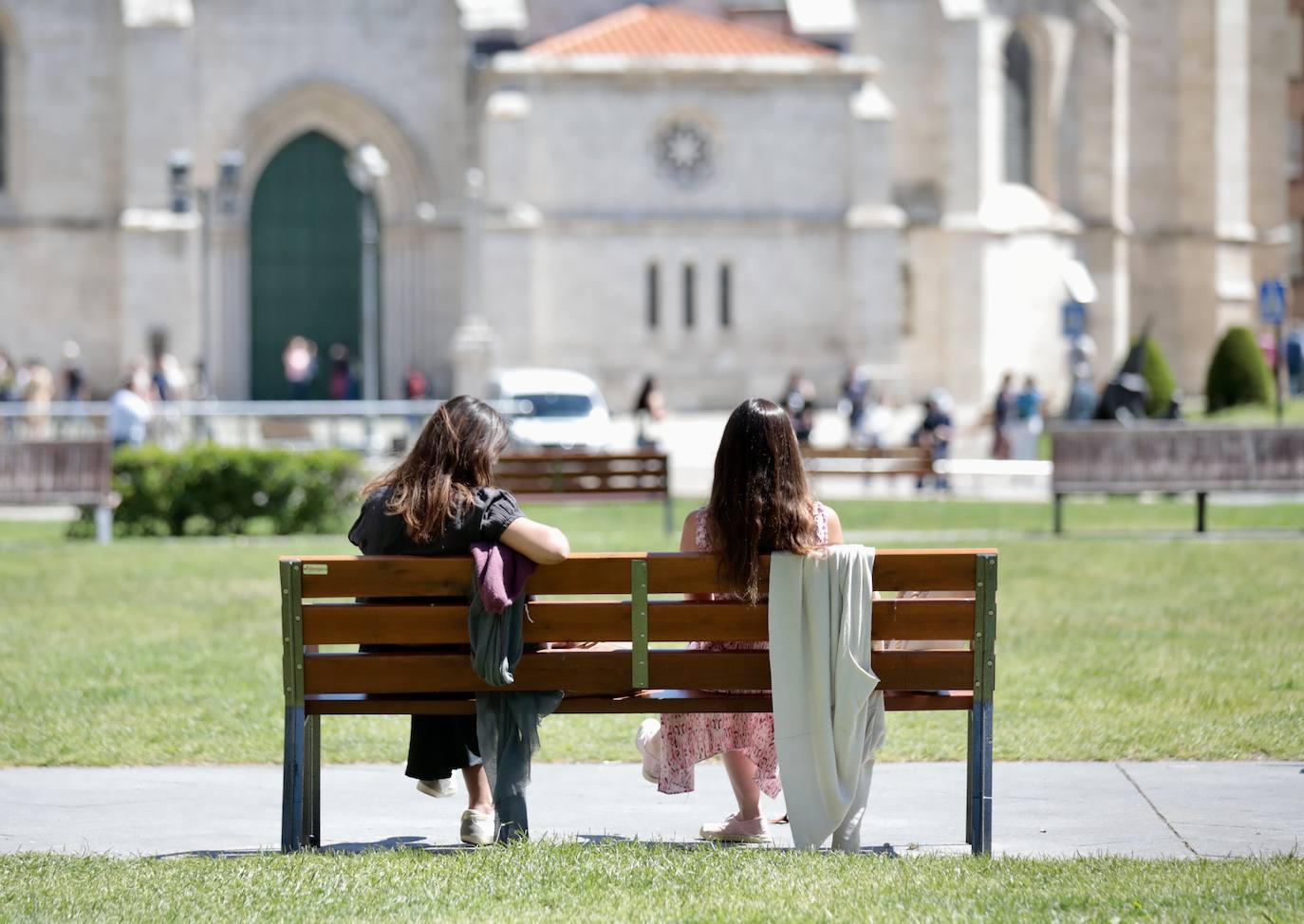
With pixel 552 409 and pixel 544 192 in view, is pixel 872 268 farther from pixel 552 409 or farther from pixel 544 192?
pixel 552 409

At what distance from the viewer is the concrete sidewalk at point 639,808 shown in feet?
21.7

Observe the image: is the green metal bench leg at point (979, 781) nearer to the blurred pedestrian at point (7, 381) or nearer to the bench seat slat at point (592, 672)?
the bench seat slat at point (592, 672)

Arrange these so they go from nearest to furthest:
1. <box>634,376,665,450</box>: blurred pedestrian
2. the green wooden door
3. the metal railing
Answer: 1. the metal railing
2. <box>634,376,665,450</box>: blurred pedestrian
3. the green wooden door

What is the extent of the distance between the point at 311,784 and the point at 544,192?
30.4 metres

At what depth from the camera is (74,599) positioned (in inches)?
500

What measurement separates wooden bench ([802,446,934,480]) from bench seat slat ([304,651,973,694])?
1384 cm

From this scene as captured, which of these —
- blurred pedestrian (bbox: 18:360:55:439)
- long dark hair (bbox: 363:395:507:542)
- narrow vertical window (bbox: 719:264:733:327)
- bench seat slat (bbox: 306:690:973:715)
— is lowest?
bench seat slat (bbox: 306:690:973:715)

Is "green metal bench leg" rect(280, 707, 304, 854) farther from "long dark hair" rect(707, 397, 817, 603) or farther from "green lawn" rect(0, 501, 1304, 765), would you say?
"green lawn" rect(0, 501, 1304, 765)

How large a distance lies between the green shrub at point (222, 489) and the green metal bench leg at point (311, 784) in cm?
1126

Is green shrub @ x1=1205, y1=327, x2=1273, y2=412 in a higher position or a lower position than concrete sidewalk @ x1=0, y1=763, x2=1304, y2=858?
higher

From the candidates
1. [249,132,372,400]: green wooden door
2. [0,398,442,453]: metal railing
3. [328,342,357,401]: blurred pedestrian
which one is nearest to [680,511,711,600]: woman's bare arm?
[0,398,442,453]: metal railing

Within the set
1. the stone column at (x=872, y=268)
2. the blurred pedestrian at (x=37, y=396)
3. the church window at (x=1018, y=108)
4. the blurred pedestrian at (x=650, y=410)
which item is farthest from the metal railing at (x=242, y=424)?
the church window at (x=1018, y=108)

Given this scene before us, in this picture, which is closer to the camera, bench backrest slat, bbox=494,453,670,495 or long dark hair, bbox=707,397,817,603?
long dark hair, bbox=707,397,817,603

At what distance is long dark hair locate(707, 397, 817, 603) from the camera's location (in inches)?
249
